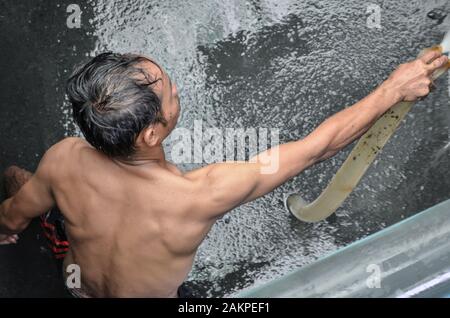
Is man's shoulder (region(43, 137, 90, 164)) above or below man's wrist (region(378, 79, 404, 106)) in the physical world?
below

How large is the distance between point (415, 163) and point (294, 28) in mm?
885

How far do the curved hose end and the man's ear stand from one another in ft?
4.44

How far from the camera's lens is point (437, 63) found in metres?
2.54

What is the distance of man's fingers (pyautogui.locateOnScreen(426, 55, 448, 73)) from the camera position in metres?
2.53

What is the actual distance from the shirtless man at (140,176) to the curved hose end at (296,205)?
38.5 inches

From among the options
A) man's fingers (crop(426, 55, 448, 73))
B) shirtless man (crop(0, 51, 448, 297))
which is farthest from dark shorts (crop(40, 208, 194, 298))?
man's fingers (crop(426, 55, 448, 73))

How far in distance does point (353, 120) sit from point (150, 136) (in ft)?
2.25

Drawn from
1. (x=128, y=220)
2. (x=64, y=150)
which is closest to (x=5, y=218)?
(x=64, y=150)

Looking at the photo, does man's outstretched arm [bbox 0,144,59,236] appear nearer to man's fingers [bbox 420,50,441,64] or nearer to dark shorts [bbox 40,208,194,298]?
dark shorts [bbox 40,208,194,298]

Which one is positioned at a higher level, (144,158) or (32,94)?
(32,94)

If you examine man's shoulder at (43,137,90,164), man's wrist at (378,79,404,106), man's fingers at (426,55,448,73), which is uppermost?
man's fingers at (426,55,448,73)

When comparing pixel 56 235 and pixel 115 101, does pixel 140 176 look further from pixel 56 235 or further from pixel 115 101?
pixel 56 235
